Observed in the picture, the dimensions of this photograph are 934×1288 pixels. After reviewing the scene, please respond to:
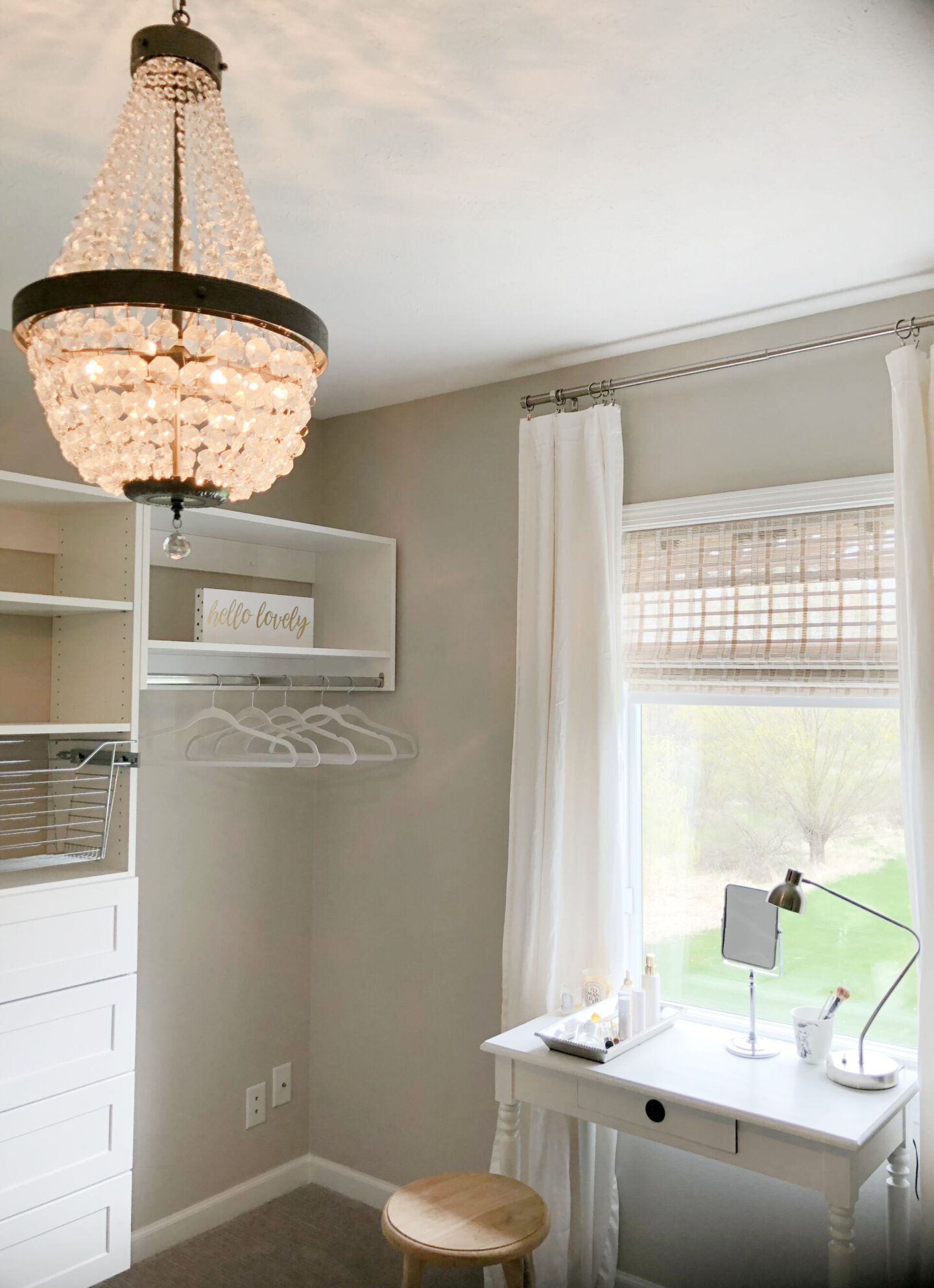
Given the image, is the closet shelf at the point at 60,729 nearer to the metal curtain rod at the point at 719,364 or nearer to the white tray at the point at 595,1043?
the white tray at the point at 595,1043

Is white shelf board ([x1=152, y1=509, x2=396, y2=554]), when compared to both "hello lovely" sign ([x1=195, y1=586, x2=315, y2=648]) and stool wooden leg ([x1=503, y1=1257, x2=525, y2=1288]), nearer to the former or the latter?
"hello lovely" sign ([x1=195, y1=586, x2=315, y2=648])

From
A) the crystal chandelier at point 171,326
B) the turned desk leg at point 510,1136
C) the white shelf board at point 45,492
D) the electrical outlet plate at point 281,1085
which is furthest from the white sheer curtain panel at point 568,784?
the crystal chandelier at point 171,326

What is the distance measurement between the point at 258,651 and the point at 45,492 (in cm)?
73

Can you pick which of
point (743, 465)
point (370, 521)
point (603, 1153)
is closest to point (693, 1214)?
point (603, 1153)

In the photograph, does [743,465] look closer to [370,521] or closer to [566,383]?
[566,383]

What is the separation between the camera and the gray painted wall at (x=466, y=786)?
2.58m

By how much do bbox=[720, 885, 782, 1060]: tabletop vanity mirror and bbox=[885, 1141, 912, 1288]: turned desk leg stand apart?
1.11 feet

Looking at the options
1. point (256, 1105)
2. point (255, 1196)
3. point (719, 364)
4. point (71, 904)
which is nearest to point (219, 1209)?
point (255, 1196)

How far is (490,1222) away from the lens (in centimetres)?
226

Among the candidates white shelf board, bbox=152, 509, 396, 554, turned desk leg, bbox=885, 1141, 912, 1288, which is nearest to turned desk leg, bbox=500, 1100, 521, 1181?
turned desk leg, bbox=885, 1141, 912, 1288

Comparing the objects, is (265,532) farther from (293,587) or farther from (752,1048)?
(752,1048)

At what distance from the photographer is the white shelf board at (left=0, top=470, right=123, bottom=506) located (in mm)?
2348

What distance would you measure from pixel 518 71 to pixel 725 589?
1488mm

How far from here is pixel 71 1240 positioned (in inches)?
94.3
